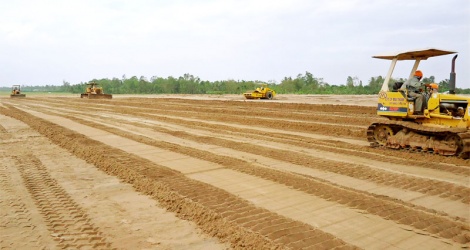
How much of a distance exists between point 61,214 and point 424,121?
28.0ft

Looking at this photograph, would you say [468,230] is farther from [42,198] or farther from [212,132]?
[212,132]

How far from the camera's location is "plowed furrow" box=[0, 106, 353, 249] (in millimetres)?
4035

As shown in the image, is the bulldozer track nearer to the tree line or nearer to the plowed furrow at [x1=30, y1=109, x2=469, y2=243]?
the plowed furrow at [x1=30, y1=109, x2=469, y2=243]

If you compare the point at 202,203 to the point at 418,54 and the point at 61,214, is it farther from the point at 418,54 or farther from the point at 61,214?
the point at 418,54

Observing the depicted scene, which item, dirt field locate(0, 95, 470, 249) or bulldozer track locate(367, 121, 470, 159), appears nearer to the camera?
dirt field locate(0, 95, 470, 249)

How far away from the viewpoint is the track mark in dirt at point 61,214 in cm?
409

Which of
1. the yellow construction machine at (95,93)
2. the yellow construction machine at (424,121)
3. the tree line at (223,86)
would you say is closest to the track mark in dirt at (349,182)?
the yellow construction machine at (424,121)

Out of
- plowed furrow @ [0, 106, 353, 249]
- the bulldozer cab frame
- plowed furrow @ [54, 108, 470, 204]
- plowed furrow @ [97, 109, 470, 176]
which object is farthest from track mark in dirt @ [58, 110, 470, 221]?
the bulldozer cab frame

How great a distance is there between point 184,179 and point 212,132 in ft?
22.5

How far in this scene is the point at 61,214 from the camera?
4949 mm

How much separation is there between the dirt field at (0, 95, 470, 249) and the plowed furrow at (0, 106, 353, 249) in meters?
0.02

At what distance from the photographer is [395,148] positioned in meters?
9.27

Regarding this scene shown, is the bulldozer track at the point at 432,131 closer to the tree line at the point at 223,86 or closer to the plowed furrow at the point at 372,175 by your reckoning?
the plowed furrow at the point at 372,175

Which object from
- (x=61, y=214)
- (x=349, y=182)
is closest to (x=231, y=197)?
(x=349, y=182)
